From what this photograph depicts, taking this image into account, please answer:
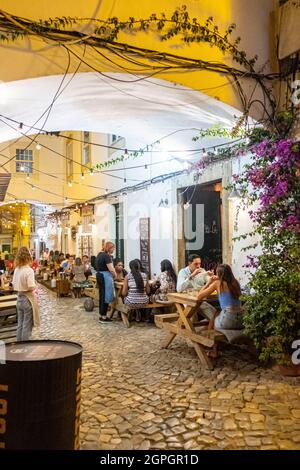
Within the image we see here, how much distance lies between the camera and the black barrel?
7.16ft

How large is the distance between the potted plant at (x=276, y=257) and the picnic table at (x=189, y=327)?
1.70 feet

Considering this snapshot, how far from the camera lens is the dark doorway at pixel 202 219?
27.5 ft

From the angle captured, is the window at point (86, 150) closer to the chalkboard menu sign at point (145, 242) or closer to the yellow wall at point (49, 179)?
the yellow wall at point (49, 179)

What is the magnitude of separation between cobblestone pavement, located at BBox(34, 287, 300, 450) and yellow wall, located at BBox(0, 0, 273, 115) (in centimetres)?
369

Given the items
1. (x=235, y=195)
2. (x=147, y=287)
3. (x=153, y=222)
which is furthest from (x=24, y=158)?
(x=235, y=195)

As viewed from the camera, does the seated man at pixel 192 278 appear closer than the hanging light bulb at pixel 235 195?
No

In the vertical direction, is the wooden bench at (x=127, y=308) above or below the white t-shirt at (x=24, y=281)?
below

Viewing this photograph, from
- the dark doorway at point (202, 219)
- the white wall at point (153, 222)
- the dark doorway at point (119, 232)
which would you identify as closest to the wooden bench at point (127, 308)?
the dark doorway at point (202, 219)

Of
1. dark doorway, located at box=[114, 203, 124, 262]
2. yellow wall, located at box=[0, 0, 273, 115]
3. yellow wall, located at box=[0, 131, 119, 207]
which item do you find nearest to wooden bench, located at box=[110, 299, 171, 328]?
yellow wall, located at box=[0, 0, 273, 115]

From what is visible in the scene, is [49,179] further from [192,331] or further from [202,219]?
[192,331]

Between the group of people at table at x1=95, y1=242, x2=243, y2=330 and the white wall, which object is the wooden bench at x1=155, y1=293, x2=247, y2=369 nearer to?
the group of people at table at x1=95, y1=242, x2=243, y2=330

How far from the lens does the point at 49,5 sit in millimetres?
4465
